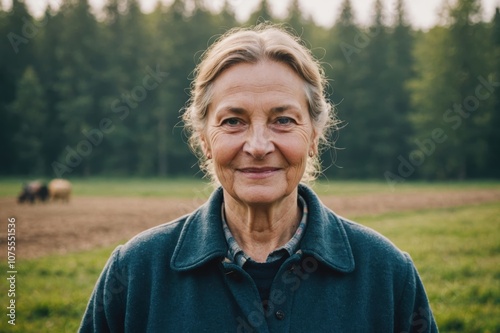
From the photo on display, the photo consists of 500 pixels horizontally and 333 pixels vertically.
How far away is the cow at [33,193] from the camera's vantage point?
2103cm

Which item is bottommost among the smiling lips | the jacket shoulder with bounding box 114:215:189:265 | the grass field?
the grass field

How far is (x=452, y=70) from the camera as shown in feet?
128

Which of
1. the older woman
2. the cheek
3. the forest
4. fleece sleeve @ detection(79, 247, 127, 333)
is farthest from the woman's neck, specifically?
the forest

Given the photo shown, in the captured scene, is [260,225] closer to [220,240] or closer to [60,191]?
[220,240]

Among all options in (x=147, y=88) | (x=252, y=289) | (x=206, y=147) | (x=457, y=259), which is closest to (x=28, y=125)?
(x=147, y=88)

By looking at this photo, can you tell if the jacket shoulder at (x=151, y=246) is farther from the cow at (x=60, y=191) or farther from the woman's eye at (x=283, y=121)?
the cow at (x=60, y=191)

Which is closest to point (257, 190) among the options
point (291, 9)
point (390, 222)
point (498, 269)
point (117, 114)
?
point (498, 269)

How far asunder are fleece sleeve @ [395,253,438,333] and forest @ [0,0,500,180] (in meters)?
40.8

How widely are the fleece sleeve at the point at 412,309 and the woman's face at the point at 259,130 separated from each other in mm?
768

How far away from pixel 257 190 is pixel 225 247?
0.34 m

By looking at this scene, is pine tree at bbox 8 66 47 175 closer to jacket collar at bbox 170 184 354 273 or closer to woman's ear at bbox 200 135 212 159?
woman's ear at bbox 200 135 212 159

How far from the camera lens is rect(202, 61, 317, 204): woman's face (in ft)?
7.65

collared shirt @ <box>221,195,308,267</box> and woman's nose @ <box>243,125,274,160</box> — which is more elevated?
woman's nose @ <box>243,125,274,160</box>

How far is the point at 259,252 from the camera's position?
2.49 m
